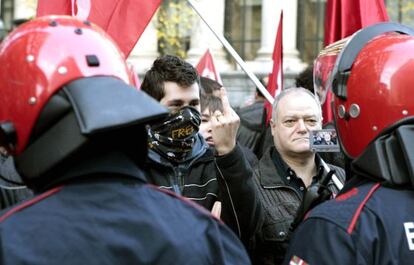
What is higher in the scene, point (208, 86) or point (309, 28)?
point (208, 86)

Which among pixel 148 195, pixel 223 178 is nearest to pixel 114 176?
pixel 148 195

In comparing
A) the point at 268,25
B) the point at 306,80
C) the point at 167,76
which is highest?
the point at 167,76

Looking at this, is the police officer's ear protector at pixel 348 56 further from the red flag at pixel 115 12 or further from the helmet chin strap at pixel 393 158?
the red flag at pixel 115 12

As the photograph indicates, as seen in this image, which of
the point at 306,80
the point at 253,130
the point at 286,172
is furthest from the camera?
the point at 253,130

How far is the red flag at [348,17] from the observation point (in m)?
5.76

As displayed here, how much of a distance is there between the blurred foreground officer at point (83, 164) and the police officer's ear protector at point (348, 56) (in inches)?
30.7

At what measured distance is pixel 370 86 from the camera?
2738 mm

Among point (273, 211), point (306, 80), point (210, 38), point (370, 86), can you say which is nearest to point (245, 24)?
point (210, 38)

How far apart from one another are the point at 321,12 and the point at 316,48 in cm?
113

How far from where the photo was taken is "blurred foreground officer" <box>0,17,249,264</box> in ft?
6.72

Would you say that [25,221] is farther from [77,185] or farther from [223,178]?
[223,178]

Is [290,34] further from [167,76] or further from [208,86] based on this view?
[167,76]

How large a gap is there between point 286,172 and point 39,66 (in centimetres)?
227

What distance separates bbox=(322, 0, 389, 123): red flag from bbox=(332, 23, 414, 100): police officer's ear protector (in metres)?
2.50
